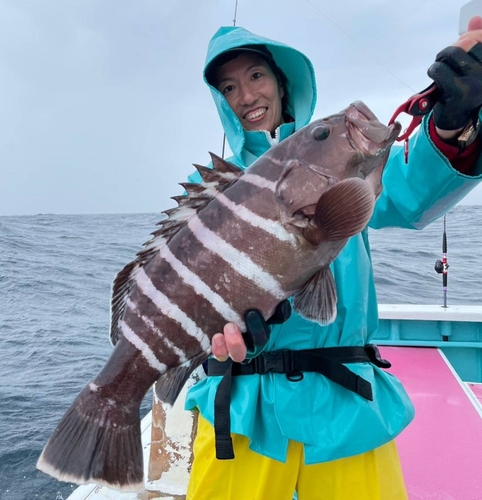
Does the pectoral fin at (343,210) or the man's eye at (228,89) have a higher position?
the man's eye at (228,89)

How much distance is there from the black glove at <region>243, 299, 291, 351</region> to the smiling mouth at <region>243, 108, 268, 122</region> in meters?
1.32

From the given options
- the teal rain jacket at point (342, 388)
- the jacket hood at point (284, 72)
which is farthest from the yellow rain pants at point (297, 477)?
the jacket hood at point (284, 72)

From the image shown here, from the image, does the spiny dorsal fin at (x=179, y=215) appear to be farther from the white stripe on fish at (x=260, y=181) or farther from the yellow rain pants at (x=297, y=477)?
the yellow rain pants at (x=297, y=477)

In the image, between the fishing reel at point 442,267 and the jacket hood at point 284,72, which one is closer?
the jacket hood at point 284,72

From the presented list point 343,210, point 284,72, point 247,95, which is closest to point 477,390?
point 284,72

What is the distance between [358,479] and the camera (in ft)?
6.03

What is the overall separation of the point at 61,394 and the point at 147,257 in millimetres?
5383

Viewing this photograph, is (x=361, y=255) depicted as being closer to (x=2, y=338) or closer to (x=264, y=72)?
(x=264, y=72)

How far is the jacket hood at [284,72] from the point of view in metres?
2.61

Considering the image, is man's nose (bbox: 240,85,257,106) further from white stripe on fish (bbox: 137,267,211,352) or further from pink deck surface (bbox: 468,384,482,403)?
pink deck surface (bbox: 468,384,482,403)

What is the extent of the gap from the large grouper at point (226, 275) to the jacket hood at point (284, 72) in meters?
0.92

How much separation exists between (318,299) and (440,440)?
2175mm

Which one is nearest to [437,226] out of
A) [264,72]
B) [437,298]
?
[437,298]

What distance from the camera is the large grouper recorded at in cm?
162
